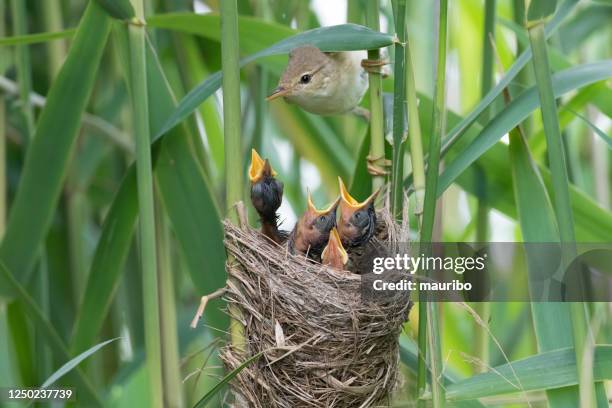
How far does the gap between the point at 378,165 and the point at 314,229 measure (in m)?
0.34

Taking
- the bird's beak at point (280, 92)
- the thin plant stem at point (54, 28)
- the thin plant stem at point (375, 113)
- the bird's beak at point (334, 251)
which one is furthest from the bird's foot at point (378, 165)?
the thin plant stem at point (54, 28)

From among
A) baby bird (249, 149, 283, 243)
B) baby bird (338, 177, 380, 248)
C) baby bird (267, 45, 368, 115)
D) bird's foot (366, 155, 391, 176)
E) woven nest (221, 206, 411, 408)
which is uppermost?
baby bird (267, 45, 368, 115)

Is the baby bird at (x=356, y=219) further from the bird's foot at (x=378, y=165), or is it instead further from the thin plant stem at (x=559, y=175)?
the thin plant stem at (x=559, y=175)

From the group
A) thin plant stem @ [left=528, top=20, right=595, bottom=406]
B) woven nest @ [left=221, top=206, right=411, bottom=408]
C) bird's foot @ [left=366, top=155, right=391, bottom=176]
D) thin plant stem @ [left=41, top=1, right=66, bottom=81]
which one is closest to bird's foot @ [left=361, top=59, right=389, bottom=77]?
bird's foot @ [left=366, top=155, right=391, bottom=176]

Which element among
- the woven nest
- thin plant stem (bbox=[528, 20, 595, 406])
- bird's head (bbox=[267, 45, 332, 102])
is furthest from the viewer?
bird's head (bbox=[267, 45, 332, 102])

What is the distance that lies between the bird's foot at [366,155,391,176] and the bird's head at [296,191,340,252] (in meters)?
0.29

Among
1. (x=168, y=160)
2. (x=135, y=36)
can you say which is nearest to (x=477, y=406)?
(x=168, y=160)

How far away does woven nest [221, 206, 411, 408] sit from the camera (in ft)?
4.35

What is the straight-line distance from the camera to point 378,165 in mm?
1395

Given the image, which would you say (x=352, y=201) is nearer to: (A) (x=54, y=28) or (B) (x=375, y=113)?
(B) (x=375, y=113)

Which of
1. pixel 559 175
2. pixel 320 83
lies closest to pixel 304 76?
pixel 320 83

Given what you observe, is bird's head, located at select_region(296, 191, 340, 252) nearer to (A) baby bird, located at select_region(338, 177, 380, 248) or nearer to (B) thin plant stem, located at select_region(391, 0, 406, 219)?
→ (A) baby bird, located at select_region(338, 177, 380, 248)

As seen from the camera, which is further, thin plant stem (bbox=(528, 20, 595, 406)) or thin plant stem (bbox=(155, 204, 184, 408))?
thin plant stem (bbox=(155, 204, 184, 408))

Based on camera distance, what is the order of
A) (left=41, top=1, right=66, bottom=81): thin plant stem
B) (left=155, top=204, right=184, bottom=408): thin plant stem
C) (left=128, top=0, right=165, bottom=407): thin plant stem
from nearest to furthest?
(left=128, top=0, right=165, bottom=407): thin plant stem, (left=155, top=204, right=184, bottom=408): thin plant stem, (left=41, top=1, right=66, bottom=81): thin plant stem
